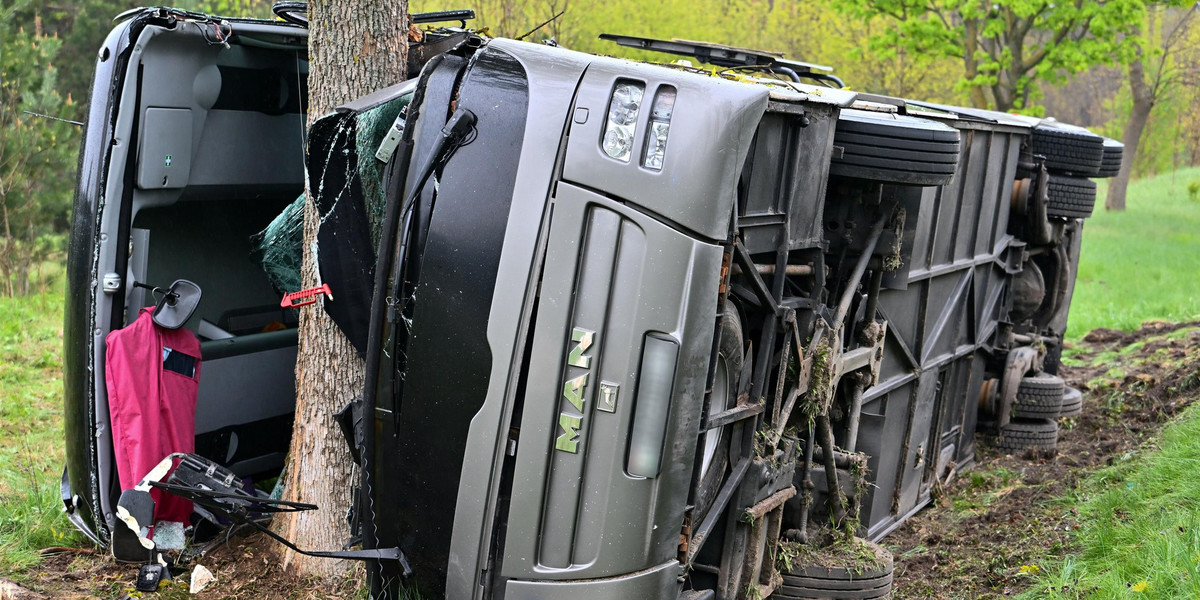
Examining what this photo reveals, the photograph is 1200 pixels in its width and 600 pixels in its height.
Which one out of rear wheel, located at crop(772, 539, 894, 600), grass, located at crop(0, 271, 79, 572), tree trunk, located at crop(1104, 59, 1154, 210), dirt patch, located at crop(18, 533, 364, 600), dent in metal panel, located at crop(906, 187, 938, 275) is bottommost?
grass, located at crop(0, 271, 79, 572)

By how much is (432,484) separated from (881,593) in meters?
2.10

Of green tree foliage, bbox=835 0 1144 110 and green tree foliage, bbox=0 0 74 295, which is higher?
green tree foliage, bbox=835 0 1144 110

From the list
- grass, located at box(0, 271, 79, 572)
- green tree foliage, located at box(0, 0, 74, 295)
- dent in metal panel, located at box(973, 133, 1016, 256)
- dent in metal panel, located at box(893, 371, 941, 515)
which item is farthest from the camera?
green tree foliage, located at box(0, 0, 74, 295)

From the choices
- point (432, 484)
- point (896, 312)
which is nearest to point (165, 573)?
point (432, 484)

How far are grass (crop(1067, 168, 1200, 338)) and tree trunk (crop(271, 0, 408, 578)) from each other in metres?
8.97

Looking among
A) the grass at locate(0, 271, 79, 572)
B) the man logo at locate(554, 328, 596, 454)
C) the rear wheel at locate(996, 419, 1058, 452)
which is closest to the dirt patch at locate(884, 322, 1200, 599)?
the rear wheel at locate(996, 419, 1058, 452)

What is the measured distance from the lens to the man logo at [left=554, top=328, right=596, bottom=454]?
284cm

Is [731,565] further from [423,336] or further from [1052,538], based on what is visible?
[1052,538]

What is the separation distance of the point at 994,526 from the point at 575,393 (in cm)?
333

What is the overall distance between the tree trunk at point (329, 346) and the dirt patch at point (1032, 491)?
243 centimetres

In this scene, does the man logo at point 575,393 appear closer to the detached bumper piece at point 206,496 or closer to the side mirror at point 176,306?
the detached bumper piece at point 206,496

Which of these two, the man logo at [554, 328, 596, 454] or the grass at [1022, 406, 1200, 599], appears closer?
the man logo at [554, 328, 596, 454]

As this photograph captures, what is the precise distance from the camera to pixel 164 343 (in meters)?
4.03

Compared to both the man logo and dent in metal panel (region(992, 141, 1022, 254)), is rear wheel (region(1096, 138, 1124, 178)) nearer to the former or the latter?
dent in metal panel (region(992, 141, 1022, 254))
